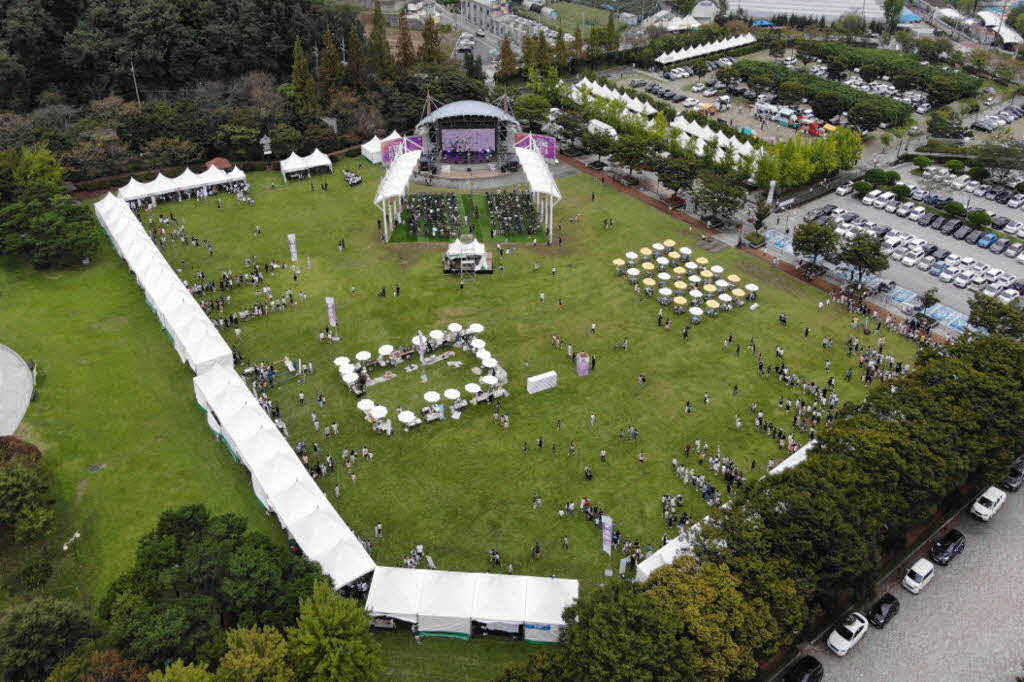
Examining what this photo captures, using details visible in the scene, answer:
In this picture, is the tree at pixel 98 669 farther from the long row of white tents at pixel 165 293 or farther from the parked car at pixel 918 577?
the parked car at pixel 918 577

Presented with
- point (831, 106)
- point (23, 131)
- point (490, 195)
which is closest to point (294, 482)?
point (490, 195)

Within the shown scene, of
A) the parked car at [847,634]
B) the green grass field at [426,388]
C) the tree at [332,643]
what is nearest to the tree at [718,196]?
the green grass field at [426,388]

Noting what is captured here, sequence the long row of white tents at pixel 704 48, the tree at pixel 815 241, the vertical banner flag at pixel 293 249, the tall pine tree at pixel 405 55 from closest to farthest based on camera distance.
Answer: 1. the tree at pixel 815 241
2. the vertical banner flag at pixel 293 249
3. the tall pine tree at pixel 405 55
4. the long row of white tents at pixel 704 48

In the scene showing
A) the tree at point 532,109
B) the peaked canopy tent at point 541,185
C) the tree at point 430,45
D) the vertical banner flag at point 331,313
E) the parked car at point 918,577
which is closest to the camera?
the parked car at point 918,577

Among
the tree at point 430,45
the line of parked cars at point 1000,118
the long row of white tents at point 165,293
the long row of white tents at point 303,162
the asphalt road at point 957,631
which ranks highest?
the tree at point 430,45

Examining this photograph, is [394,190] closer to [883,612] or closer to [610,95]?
[610,95]

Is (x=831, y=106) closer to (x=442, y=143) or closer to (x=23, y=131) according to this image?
(x=442, y=143)

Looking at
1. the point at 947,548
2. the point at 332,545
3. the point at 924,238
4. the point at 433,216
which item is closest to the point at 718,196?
the point at 924,238
